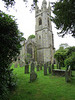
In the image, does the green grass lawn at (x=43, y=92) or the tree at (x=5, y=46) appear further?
the green grass lawn at (x=43, y=92)

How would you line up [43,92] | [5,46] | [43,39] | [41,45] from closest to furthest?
[5,46]
[43,92]
[43,39]
[41,45]

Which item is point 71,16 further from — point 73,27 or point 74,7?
point 73,27

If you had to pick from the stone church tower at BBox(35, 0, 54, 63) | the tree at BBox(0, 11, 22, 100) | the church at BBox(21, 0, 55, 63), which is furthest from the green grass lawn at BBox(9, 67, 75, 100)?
the stone church tower at BBox(35, 0, 54, 63)

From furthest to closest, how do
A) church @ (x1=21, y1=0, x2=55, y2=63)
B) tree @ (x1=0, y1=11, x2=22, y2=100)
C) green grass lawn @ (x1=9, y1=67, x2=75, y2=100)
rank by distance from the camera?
church @ (x1=21, y1=0, x2=55, y2=63)
green grass lawn @ (x1=9, y1=67, x2=75, y2=100)
tree @ (x1=0, y1=11, x2=22, y2=100)

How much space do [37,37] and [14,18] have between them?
2244 centimetres

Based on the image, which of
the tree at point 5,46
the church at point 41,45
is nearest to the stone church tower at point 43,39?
the church at point 41,45

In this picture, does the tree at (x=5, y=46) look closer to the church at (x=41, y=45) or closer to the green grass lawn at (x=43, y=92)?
the green grass lawn at (x=43, y=92)

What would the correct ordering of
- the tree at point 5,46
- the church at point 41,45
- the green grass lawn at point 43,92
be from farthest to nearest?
the church at point 41,45 → the green grass lawn at point 43,92 → the tree at point 5,46

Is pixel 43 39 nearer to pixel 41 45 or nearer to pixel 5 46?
pixel 41 45

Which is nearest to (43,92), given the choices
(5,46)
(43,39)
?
(5,46)

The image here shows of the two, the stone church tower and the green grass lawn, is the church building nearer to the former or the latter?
the stone church tower

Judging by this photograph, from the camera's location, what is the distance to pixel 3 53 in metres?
2.98

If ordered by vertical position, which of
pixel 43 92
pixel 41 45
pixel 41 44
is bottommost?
pixel 43 92

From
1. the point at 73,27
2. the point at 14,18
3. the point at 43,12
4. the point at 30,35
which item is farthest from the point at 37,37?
the point at 14,18
